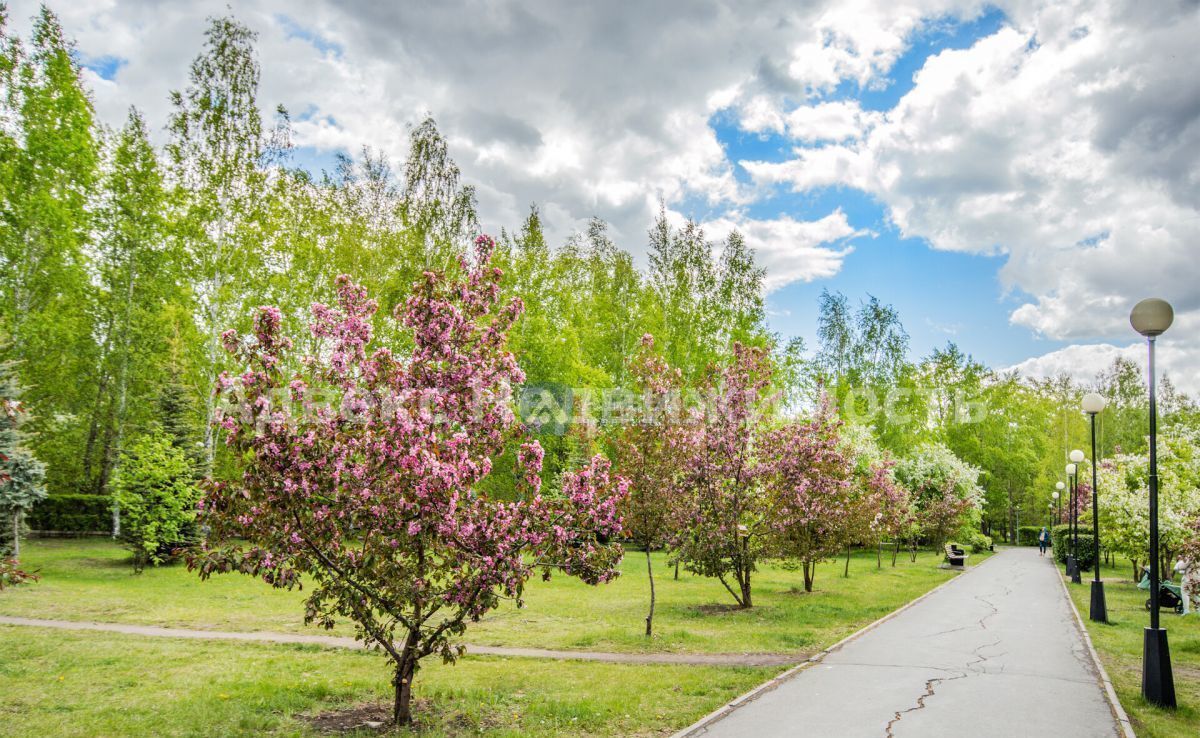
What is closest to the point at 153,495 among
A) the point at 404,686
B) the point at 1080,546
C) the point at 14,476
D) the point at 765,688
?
the point at 14,476

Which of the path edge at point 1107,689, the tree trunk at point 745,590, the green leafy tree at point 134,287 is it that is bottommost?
the tree trunk at point 745,590

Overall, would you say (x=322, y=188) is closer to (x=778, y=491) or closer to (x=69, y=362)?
(x=69, y=362)

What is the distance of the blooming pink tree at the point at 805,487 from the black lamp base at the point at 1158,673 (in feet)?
24.1

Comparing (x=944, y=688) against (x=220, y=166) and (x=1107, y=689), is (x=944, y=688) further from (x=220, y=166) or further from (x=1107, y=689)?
(x=220, y=166)

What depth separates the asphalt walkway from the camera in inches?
259

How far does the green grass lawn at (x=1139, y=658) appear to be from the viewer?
23.3 ft

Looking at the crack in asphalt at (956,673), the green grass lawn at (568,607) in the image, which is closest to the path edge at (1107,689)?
the crack in asphalt at (956,673)

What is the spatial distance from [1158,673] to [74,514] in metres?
32.7

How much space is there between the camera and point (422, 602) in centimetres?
650

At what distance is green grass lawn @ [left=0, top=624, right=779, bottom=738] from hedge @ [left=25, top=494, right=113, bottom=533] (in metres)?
19.9

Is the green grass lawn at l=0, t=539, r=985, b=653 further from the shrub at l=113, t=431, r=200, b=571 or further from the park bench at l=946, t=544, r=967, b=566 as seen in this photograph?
the park bench at l=946, t=544, r=967, b=566

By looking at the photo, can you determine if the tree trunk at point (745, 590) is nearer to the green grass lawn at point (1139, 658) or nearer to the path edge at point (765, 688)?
the path edge at point (765, 688)

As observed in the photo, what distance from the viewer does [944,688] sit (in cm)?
802

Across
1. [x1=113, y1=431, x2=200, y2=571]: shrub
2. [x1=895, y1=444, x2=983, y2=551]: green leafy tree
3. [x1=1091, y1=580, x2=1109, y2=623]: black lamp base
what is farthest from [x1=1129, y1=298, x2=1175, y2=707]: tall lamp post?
[x1=895, y1=444, x2=983, y2=551]: green leafy tree
